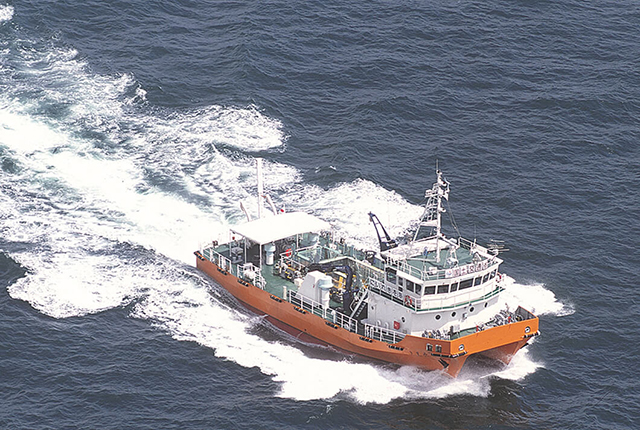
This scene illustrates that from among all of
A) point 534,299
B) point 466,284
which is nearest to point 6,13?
point 534,299

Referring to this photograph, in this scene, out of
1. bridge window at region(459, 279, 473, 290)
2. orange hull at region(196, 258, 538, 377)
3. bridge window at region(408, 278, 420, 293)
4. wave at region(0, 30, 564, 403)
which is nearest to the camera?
orange hull at region(196, 258, 538, 377)

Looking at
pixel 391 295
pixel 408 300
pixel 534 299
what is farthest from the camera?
pixel 534 299

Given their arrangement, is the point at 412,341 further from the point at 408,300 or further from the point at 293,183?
the point at 293,183

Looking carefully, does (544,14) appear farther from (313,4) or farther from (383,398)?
(383,398)

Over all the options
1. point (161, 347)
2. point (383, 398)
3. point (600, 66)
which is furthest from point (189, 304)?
point (600, 66)

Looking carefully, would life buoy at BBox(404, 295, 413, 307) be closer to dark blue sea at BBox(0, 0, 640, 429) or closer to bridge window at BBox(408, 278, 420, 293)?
bridge window at BBox(408, 278, 420, 293)

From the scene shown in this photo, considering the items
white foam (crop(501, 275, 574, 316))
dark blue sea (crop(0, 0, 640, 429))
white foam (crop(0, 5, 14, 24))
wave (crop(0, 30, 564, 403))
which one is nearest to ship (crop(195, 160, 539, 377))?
dark blue sea (crop(0, 0, 640, 429))

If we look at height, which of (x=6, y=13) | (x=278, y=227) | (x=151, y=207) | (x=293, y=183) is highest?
(x=6, y=13)

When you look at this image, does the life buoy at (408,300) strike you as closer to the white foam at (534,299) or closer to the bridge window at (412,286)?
the bridge window at (412,286)
